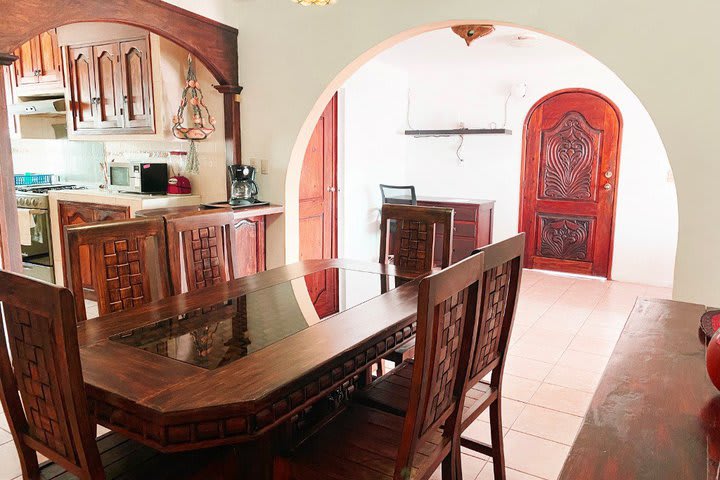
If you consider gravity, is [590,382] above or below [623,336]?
below

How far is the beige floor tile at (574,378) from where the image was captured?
3215 millimetres

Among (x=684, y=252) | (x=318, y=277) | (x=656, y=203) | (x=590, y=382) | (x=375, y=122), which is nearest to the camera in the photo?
(x=318, y=277)

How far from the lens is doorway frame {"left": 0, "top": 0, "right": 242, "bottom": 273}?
267cm

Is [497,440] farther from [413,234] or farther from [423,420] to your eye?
[413,234]

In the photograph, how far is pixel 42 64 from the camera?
191 inches

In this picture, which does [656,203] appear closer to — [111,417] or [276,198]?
[276,198]

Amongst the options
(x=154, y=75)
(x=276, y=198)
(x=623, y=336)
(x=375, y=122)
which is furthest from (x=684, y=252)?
(x=375, y=122)

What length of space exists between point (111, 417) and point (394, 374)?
112cm

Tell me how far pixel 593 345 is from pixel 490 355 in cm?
232

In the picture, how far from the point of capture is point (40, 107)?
484cm

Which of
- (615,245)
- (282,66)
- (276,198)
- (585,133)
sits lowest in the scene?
(615,245)

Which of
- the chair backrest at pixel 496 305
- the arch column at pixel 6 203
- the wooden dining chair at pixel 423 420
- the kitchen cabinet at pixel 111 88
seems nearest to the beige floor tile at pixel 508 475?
the chair backrest at pixel 496 305

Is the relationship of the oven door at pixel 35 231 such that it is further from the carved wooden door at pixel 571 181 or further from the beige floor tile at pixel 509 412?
the carved wooden door at pixel 571 181

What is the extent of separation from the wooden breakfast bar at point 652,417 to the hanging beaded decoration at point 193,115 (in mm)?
3375
